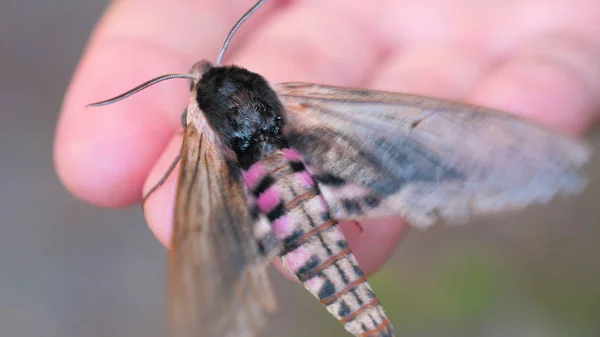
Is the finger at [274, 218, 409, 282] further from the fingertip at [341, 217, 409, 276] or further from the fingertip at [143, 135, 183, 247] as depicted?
the fingertip at [143, 135, 183, 247]

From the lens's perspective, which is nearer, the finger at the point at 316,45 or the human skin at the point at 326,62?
the human skin at the point at 326,62

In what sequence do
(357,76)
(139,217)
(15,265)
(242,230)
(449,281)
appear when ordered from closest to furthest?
(242,230)
(357,76)
(449,281)
(15,265)
(139,217)

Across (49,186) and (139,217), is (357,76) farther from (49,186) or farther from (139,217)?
(49,186)

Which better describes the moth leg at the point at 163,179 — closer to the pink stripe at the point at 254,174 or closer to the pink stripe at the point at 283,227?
the pink stripe at the point at 254,174

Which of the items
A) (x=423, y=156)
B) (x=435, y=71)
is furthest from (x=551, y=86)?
(x=423, y=156)

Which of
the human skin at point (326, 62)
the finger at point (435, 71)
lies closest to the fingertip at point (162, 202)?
the human skin at point (326, 62)

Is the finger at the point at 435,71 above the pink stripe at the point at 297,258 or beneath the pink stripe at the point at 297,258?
above

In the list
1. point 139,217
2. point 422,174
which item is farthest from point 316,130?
point 139,217
